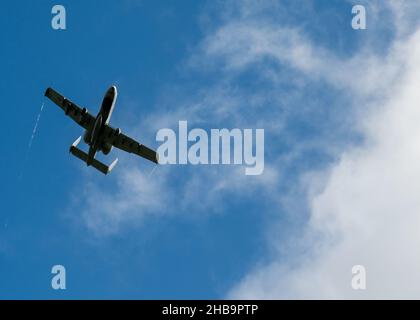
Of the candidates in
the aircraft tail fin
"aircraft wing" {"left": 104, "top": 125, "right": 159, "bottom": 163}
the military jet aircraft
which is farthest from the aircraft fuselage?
"aircraft wing" {"left": 104, "top": 125, "right": 159, "bottom": 163}

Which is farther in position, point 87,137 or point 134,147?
point 134,147

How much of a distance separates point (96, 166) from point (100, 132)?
8.05 meters

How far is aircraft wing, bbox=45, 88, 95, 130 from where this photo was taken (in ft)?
268

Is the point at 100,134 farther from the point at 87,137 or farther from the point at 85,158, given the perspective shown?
the point at 85,158

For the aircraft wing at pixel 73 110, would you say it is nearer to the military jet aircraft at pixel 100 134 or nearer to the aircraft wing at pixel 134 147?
the military jet aircraft at pixel 100 134

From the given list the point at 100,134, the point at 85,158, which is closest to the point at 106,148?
the point at 100,134

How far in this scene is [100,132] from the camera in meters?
78.9

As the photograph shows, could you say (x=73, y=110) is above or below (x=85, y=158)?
above

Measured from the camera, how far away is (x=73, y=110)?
273 ft

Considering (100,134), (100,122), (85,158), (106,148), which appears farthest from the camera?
(85,158)

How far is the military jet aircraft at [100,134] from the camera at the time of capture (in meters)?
75.3

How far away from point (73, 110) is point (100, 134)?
6380 millimetres

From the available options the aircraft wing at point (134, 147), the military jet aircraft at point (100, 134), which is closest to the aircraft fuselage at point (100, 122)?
the military jet aircraft at point (100, 134)
